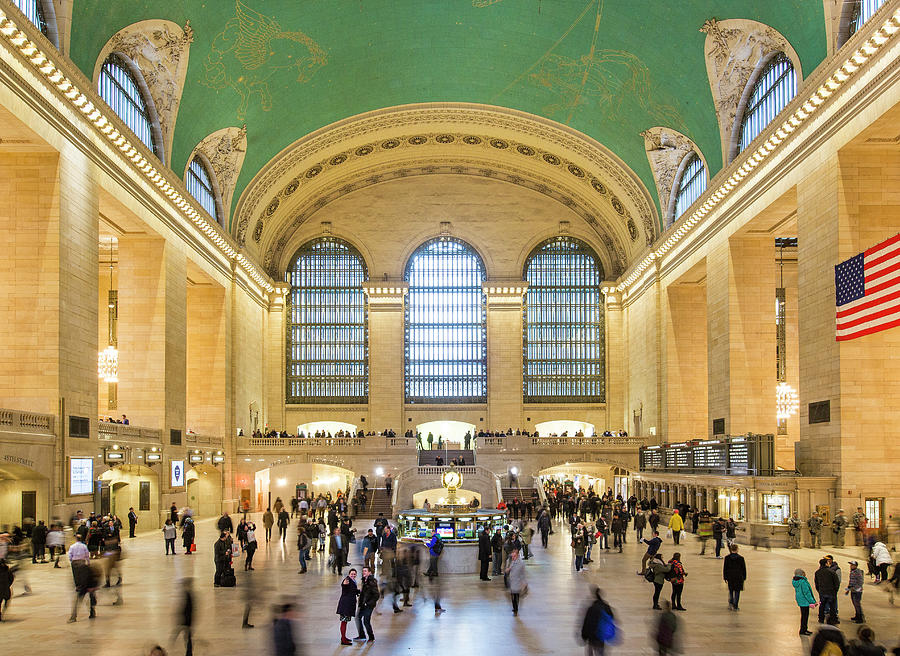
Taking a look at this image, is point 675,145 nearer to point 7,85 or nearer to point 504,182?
point 504,182

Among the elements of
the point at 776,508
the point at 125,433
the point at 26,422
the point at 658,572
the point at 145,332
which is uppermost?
the point at 145,332

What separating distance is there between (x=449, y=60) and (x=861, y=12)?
1774 cm

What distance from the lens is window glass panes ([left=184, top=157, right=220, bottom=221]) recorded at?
34.7 metres

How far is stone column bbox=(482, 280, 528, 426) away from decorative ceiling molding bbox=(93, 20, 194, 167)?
22.0 metres

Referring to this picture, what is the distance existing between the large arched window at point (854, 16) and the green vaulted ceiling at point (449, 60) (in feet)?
A: 6.52

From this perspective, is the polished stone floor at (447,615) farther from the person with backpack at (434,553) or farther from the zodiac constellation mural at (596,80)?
the zodiac constellation mural at (596,80)

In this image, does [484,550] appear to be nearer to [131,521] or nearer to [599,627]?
[599,627]

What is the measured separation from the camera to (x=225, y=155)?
120 ft

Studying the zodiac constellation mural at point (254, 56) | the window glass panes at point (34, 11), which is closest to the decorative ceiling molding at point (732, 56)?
the zodiac constellation mural at point (254, 56)

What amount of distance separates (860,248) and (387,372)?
95.4ft

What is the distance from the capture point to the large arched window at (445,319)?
4922 centimetres

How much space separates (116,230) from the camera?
101ft

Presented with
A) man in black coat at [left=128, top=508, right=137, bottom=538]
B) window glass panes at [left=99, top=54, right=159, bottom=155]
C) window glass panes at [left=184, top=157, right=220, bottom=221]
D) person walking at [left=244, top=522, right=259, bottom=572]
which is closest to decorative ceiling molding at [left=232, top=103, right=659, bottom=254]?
window glass panes at [left=184, top=157, right=220, bottom=221]

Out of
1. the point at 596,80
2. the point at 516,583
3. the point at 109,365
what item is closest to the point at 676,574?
the point at 516,583
